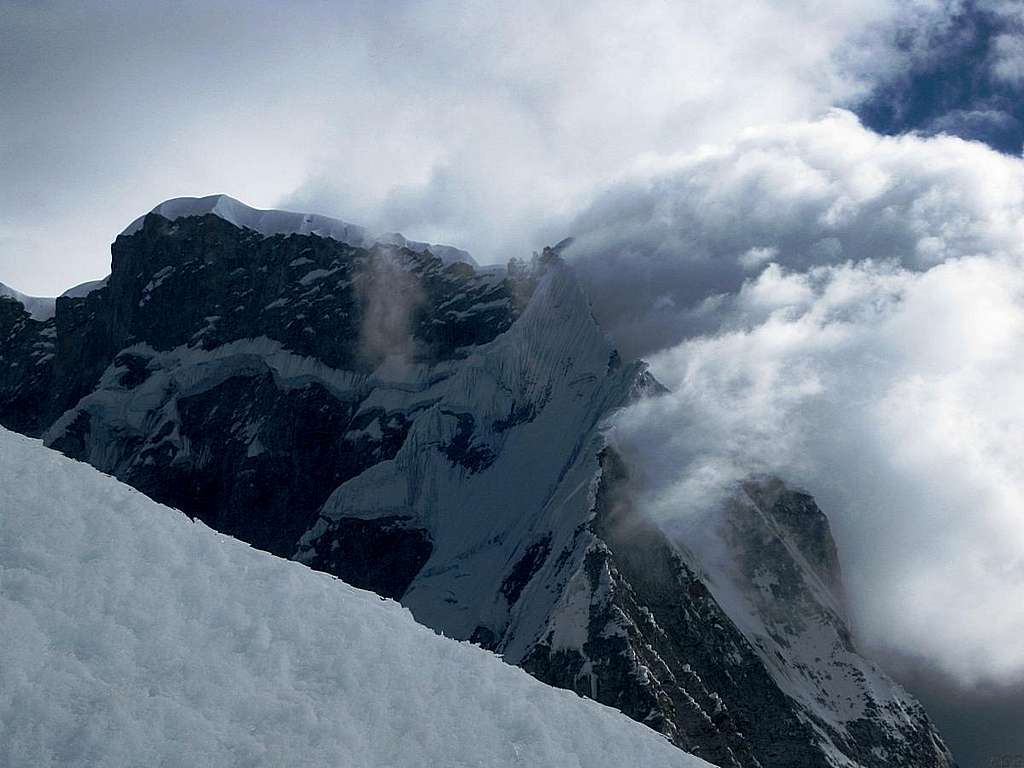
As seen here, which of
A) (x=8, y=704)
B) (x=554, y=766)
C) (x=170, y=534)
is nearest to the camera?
(x=8, y=704)

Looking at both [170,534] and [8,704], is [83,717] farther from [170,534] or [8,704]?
[170,534]

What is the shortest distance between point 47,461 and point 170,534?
8.80 feet

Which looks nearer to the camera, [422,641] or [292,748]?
[292,748]

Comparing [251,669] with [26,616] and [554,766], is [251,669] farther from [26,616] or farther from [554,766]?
[554,766]

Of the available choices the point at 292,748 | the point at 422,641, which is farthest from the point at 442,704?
the point at 292,748

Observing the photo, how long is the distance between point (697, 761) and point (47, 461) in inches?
496

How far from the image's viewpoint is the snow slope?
64.1ft

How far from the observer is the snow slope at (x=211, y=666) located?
1953cm

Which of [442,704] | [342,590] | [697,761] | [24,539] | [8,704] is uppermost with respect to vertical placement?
[24,539]

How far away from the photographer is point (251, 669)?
21.3 m

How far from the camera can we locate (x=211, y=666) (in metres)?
21.0

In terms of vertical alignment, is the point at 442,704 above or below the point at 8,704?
below

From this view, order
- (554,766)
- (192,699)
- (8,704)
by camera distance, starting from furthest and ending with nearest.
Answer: (554,766) < (192,699) < (8,704)

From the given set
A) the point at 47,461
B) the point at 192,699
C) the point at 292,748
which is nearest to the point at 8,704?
the point at 192,699
